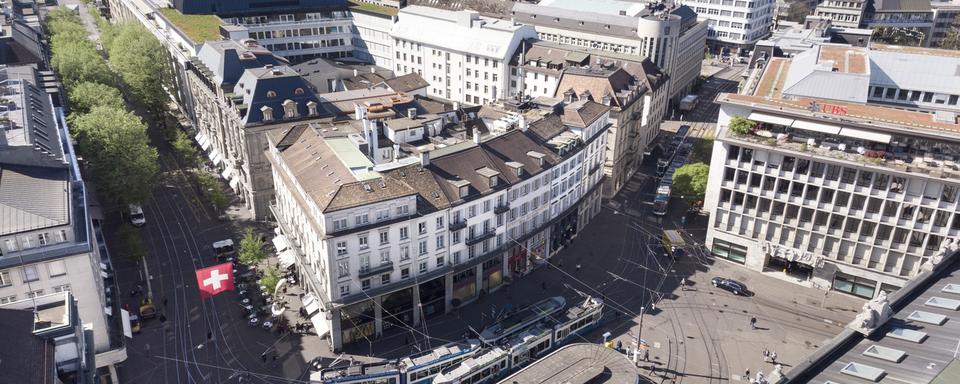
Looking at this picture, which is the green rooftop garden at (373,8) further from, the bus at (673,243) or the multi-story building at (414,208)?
the bus at (673,243)

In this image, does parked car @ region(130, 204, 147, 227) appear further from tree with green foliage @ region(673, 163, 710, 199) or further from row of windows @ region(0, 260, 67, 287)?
tree with green foliage @ region(673, 163, 710, 199)

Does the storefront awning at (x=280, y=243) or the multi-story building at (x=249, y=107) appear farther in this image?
the multi-story building at (x=249, y=107)

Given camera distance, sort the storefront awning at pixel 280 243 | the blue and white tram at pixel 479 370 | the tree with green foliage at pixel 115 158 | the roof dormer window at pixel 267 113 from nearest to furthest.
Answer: the blue and white tram at pixel 479 370
the storefront awning at pixel 280 243
the tree with green foliage at pixel 115 158
the roof dormer window at pixel 267 113

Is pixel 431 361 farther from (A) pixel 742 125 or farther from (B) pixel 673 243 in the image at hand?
(A) pixel 742 125

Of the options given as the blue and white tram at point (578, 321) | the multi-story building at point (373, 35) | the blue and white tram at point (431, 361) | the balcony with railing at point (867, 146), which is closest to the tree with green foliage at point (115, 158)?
the blue and white tram at point (431, 361)

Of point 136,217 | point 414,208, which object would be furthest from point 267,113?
point 414,208

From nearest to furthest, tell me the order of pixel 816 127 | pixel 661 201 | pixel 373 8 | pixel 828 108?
pixel 816 127
pixel 828 108
pixel 661 201
pixel 373 8

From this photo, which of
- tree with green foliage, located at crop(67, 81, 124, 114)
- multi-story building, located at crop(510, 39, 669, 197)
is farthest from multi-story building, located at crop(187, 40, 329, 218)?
multi-story building, located at crop(510, 39, 669, 197)
